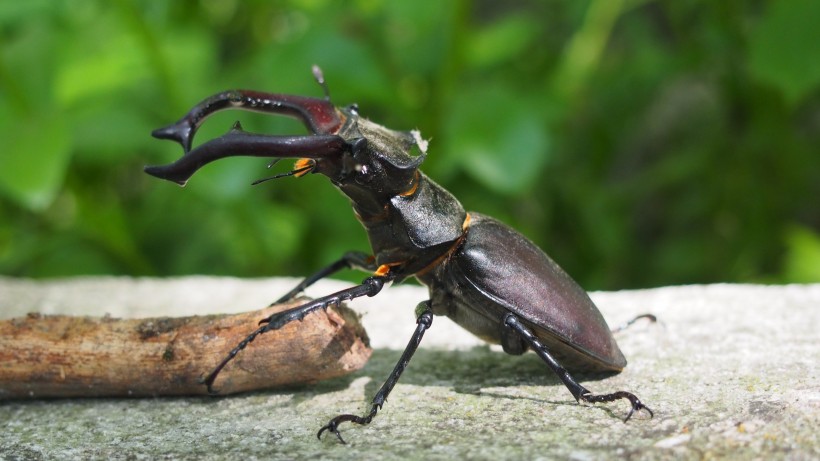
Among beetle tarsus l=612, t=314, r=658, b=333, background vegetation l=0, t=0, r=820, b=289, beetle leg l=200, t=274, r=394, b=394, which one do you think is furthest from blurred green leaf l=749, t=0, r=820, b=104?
beetle leg l=200, t=274, r=394, b=394

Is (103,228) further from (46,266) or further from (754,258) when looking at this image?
(754,258)

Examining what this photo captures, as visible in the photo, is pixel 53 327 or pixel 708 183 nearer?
pixel 53 327

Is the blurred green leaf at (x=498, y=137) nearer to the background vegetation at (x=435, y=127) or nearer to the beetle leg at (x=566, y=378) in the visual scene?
the background vegetation at (x=435, y=127)

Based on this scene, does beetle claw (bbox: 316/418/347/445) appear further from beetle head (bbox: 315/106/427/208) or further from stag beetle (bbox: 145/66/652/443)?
beetle head (bbox: 315/106/427/208)

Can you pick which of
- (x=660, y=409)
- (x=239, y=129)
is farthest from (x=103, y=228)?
(x=660, y=409)

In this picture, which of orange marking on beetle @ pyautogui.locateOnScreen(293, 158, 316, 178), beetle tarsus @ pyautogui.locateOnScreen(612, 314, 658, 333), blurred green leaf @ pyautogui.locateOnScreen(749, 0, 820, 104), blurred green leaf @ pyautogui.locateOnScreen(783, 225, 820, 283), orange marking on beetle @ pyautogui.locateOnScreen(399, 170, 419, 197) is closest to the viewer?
orange marking on beetle @ pyautogui.locateOnScreen(293, 158, 316, 178)

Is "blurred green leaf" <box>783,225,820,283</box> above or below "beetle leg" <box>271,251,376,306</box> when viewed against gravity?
above
